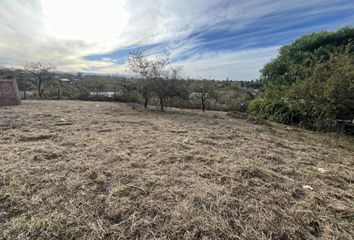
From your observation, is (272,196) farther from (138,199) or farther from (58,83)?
(58,83)

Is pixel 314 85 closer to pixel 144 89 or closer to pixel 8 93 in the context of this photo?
pixel 144 89

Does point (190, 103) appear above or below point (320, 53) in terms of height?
below

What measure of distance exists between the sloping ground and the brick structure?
185 inches

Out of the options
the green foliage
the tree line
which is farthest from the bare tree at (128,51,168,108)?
the green foliage

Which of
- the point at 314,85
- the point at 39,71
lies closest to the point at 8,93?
the point at 39,71

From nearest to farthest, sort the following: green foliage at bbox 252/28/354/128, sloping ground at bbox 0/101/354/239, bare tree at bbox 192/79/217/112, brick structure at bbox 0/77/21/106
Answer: sloping ground at bbox 0/101/354/239 → green foliage at bbox 252/28/354/128 → brick structure at bbox 0/77/21/106 → bare tree at bbox 192/79/217/112

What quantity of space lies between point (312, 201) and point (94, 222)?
201 cm

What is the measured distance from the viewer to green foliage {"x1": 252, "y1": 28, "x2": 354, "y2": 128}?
518 centimetres

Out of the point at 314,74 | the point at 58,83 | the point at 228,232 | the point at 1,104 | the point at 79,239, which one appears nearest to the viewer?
the point at 79,239

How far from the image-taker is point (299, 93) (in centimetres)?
613

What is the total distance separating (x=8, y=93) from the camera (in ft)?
24.6

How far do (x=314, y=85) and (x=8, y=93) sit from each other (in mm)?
10238

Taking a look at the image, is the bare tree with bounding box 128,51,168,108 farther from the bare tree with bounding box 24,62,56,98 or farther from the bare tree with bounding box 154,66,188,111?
the bare tree with bounding box 24,62,56,98

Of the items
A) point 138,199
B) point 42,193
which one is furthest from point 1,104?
point 138,199
